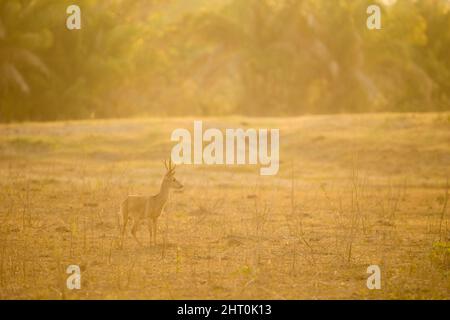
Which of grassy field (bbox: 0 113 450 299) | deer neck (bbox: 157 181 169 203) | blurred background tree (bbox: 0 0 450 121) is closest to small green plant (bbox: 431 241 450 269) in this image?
grassy field (bbox: 0 113 450 299)

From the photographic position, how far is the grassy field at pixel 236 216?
777 centimetres

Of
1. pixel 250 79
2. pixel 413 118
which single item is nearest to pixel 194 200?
pixel 413 118

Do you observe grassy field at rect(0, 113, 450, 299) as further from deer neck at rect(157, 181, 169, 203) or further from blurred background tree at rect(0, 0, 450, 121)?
blurred background tree at rect(0, 0, 450, 121)

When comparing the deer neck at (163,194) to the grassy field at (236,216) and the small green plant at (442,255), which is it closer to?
the grassy field at (236,216)

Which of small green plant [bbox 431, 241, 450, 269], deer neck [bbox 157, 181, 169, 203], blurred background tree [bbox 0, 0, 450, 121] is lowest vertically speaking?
small green plant [bbox 431, 241, 450, 269]

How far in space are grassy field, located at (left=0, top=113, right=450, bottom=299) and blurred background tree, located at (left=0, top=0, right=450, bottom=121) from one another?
9115 mm

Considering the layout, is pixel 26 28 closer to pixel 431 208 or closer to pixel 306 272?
pixel 431 208

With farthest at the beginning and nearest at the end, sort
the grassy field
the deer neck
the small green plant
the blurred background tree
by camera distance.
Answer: the blurred background tree → the deer neck → the small green plant → the grassy field

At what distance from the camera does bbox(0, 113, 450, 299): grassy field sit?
25.5ft

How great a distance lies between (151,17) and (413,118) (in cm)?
2039

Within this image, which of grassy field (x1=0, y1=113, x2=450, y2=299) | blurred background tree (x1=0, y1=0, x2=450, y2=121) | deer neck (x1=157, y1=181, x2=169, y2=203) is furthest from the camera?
blurred background tree (x1=0, y1=0, x2=450, y2=121)

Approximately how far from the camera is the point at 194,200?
44.5 ft

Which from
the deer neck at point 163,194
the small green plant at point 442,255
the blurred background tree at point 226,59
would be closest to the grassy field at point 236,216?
the small green plant at point 442,255
